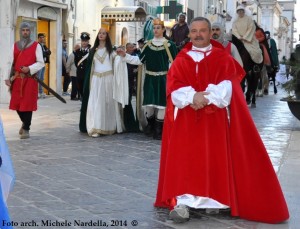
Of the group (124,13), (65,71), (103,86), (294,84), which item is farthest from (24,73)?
(124,13)

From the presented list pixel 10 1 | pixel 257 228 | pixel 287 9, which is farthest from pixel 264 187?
pixel 287 9

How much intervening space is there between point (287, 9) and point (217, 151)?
12483 centimetres

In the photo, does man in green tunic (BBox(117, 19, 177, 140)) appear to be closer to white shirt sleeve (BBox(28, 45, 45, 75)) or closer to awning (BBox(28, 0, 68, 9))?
white shirt sleeve (BBox(28, 45, 45, 75))

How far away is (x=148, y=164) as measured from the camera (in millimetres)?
7477

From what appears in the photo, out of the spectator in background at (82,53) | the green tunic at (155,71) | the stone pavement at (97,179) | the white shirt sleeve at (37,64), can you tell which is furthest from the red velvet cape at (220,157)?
the spectator in background at (82,53)

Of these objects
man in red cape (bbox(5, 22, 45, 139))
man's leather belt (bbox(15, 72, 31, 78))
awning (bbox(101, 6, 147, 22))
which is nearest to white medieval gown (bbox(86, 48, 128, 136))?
man in red cape (bbox(5, 22, 45, 139))

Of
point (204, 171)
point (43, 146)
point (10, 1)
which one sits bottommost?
point (43, 146)

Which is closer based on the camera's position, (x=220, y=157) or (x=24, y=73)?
(x=220, y=157)

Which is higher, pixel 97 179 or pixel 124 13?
pixel 124 13

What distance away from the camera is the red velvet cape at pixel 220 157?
4.91 m

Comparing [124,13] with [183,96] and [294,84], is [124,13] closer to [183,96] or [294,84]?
[294,84]

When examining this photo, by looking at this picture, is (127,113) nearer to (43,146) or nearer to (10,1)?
(43,146)

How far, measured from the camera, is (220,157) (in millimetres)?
4914

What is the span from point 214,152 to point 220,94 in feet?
1.42
